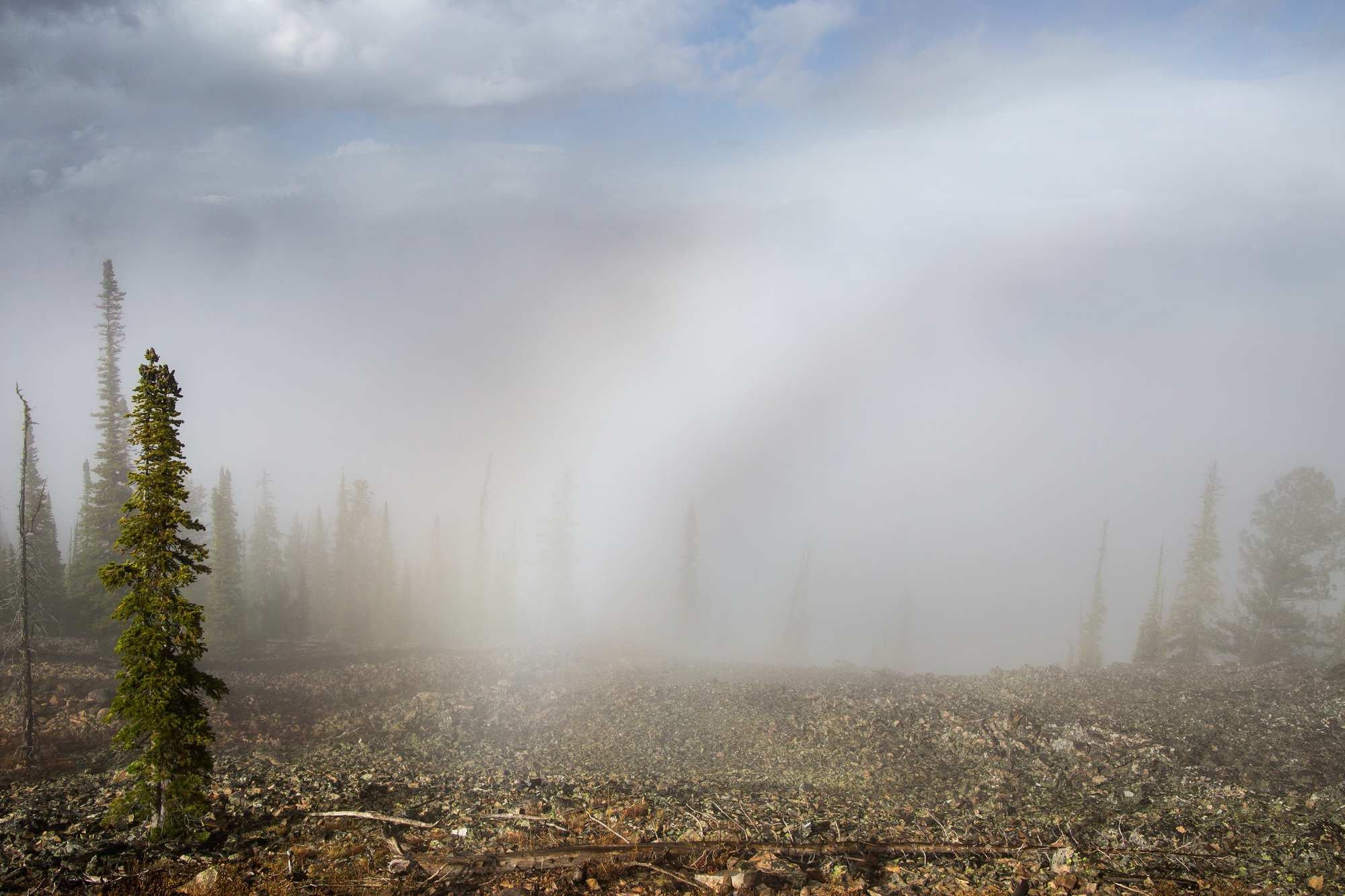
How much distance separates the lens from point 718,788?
17.5 meters

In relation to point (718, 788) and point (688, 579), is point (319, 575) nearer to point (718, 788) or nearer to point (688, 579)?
point (688, 579)

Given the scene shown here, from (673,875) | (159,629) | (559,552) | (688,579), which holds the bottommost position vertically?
(688,579)

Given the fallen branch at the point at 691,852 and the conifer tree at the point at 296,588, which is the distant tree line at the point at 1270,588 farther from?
the conifer tree at the point at 296,588

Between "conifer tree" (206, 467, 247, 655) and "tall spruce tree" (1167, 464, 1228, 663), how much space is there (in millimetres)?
67180

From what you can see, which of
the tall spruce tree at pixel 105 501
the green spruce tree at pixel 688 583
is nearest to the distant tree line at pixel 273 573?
the tall spruce tree at pixel 105 501

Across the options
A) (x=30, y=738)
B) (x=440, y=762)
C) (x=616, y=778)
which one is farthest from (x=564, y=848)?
(x=30, y=738)

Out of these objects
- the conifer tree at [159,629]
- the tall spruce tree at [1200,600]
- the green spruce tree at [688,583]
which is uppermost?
the conifer tree at [159,629]

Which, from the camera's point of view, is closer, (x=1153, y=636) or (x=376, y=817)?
(x=376, y=817)

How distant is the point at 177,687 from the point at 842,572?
194155mm

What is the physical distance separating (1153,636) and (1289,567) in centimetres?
958

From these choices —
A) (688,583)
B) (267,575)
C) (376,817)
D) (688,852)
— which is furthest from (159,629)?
(688,583)

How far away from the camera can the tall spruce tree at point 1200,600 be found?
1660 inches

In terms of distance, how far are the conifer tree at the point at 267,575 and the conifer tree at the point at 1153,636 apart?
71.1 m

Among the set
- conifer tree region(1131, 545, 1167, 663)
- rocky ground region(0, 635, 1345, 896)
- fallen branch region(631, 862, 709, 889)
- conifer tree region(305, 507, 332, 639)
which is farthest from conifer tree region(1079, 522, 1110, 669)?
conifer tree region(305, 507, 332, 639)
